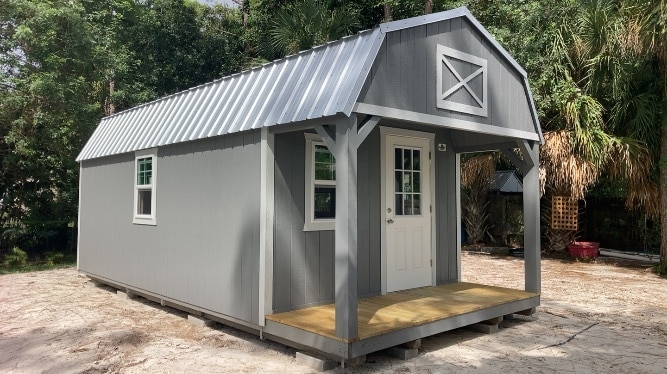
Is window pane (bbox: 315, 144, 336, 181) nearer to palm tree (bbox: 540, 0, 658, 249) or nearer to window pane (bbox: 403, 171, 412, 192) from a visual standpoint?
window pane (bbox: 403, 171, 412, 192)

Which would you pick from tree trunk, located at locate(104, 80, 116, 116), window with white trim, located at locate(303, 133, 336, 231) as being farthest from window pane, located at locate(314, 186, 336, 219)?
tree trunk, located at locate(104, 80, 116, 116)

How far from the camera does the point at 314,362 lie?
13.5ft

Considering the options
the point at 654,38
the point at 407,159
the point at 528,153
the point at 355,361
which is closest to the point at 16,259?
the point at 407,159

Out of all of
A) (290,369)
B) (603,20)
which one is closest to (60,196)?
(290,369)

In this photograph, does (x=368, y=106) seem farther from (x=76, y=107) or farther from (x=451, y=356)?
(x=76, y=107)

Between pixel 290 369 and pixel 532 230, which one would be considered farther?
pixel 532 230

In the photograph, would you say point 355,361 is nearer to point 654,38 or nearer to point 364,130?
point 364,130

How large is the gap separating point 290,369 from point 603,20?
969 centimetres

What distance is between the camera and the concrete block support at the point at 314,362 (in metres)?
4.04

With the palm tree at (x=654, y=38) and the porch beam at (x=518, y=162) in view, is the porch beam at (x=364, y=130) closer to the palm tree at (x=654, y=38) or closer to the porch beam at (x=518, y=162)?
the porch beam at (x=518, y=162)

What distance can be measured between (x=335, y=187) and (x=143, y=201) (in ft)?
11.0

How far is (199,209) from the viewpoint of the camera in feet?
18.8

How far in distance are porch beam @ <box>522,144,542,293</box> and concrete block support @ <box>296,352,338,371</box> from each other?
10.2ft

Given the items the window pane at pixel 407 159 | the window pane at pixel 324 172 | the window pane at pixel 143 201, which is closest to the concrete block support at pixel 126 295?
the window pane at pixel 143 201
